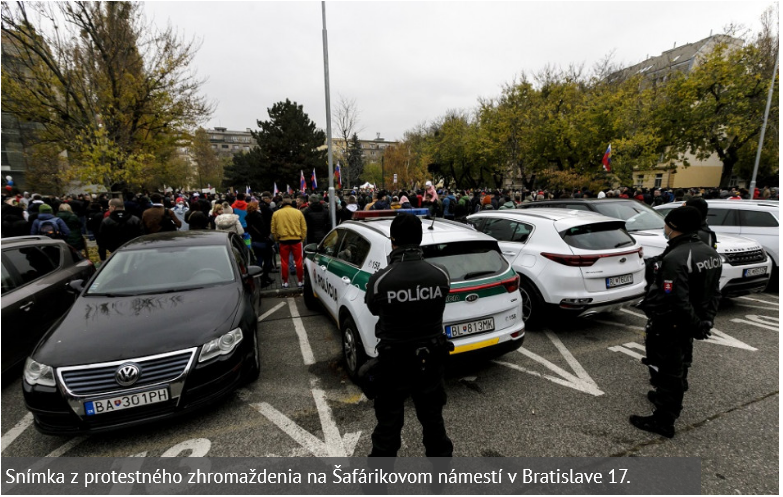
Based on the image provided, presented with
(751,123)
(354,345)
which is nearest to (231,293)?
(354,345)

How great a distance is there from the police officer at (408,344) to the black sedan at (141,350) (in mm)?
1728

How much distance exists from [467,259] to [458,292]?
0.45 m

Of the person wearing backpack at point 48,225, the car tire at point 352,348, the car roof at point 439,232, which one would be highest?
the car roof at point 439,232

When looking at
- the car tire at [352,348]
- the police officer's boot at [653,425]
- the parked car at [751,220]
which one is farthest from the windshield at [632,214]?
the car tire at [352,348]

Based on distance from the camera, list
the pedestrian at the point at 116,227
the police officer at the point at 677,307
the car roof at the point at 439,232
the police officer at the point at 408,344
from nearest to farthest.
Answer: the police officer at the point at 408,344
the police officer at the point at 677,307
the car roof at the point at 439,232
the pedestrian at the point at 116,227

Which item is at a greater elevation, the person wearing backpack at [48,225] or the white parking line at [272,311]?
the person wearing backpack at [48,225]

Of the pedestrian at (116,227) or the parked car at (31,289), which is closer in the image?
the parked car at (31,289)

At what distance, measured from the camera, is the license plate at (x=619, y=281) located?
4.54 m

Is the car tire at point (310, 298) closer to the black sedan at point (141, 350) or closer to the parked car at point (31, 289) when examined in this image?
the black sedan at point (141, 350)

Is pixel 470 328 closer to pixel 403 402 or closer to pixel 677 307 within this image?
pixel 403 402

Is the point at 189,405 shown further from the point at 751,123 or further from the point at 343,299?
the point at 751,123

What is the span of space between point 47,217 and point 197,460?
7061mm

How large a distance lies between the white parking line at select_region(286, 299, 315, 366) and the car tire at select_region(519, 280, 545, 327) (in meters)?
2.89

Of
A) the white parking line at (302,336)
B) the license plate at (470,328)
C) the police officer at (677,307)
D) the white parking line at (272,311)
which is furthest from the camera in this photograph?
the white parking line at (272,311)
